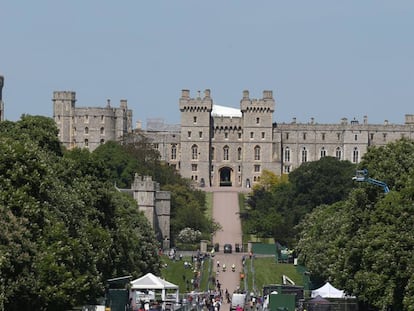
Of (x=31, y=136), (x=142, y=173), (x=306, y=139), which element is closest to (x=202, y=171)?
(x=306, y=139)

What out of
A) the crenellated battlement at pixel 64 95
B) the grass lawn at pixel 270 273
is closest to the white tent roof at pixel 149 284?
the grass lawn at pixel 270 273

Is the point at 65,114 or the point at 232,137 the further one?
the point at 65,114

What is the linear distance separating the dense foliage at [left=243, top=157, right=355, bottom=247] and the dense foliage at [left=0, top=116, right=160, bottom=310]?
51.4m

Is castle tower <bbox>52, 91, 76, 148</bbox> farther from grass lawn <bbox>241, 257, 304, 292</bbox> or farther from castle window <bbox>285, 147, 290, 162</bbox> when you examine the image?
grass lawn <bbox>241, 257, 304, 292</bbox>

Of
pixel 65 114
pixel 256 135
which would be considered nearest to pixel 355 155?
pixel 256 135

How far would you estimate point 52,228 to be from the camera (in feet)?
157

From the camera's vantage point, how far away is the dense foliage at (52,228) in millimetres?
43000

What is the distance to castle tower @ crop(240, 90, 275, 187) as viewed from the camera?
172 m

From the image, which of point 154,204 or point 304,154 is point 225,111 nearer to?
point 304,154

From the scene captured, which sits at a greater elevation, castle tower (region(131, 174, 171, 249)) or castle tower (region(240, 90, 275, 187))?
castle tower (region(240, 90, 275, 187))

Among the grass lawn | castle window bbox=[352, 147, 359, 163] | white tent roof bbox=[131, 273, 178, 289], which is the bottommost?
the grass lawn

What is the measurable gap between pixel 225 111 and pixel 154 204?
7541 centimetres

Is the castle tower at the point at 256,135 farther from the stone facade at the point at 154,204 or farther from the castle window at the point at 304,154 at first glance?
the stone facade at the point at 154,204

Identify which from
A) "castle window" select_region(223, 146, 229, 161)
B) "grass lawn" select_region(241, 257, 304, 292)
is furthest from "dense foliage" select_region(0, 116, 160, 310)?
"castle window" select_region(223, 146, 229, 161)
